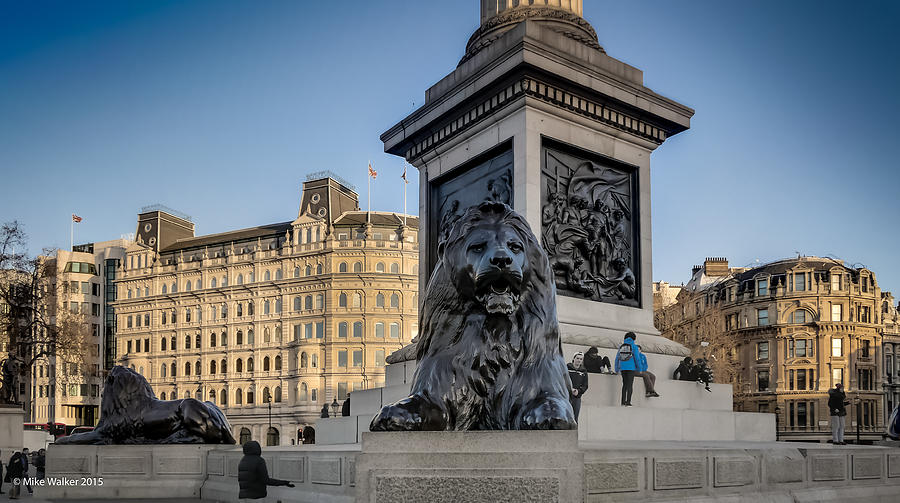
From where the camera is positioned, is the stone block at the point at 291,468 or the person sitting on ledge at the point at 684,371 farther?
the person sitting on ledge at the point at 684,371

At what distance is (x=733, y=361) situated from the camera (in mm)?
60250

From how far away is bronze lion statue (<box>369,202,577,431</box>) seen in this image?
593cm

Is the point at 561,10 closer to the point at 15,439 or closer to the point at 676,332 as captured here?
the point at 15,439

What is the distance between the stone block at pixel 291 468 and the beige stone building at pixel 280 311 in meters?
67.1

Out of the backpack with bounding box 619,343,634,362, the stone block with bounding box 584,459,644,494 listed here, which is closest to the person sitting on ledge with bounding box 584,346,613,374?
Result: the backpack with bounding box 619,343,634,362

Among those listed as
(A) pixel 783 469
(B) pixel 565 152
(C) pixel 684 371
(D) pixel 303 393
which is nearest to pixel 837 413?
(C) pixel 684 371

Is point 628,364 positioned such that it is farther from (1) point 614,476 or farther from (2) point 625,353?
(1) point 614,476

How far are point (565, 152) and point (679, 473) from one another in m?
8.01

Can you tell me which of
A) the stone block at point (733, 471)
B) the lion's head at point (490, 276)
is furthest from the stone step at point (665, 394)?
the lion's head at point (490, 276)

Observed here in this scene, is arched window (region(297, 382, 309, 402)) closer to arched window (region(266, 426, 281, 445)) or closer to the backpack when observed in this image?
arched window (region(266, 426, 281, 445))

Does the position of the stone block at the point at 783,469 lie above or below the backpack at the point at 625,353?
below

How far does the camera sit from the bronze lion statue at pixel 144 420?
1278 cm

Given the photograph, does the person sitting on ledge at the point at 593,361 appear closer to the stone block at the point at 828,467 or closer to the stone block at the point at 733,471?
the stone block at the point at 828,467

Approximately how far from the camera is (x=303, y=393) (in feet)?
260
